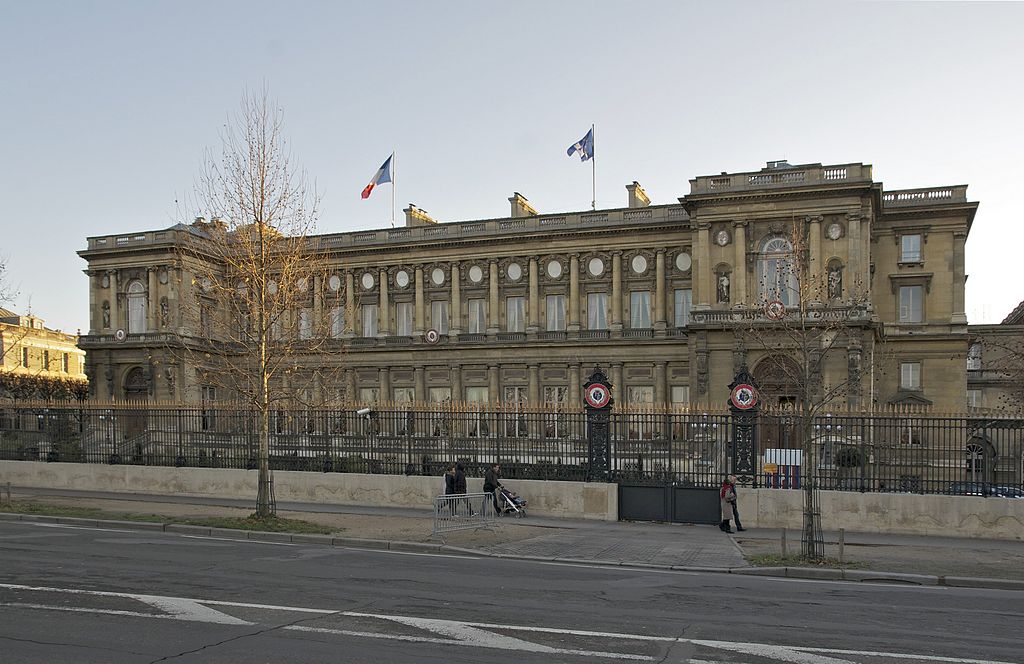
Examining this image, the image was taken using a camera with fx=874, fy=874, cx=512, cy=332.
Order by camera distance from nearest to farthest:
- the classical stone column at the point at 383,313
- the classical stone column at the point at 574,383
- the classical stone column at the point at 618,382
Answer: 1. the classical stone column at the point at 618,382
2. the classical stone column at the point at 574,383
3. the classical stone column at the point at 383,313

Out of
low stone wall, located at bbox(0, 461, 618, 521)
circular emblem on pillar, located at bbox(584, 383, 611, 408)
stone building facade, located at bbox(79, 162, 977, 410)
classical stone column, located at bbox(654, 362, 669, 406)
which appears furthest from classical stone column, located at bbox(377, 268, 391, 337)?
circular emblem on pillar, located at bbox(584, 383, 611, 408)

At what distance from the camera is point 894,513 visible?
22.1 metres

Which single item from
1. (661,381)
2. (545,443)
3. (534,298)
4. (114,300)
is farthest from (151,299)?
(545,443)

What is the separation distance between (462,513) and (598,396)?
16.9 ft

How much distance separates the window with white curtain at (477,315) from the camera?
2584 inches

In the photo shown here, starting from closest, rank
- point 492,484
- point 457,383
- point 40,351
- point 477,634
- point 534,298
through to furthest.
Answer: point 477,634 < point 492,484 < point 534,298 < point 457,383 < point 40,351

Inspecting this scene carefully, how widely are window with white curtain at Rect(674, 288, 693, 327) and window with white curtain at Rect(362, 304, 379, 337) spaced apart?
23.6 meters

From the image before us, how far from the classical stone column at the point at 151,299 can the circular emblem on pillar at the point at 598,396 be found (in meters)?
50.5

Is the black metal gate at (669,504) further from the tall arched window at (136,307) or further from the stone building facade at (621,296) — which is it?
the tall arched window at (136,307)

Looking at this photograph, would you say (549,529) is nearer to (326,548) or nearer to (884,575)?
(326,548)

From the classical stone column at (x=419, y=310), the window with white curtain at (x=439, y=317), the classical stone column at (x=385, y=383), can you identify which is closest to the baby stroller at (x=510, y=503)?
the window with white curtain at (x=439, y=317)

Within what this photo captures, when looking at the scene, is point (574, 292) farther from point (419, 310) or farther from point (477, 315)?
point (419, 310)

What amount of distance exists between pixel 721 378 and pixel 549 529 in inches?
1250

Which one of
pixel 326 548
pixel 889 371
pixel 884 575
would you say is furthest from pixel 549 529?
pixel 889 371
